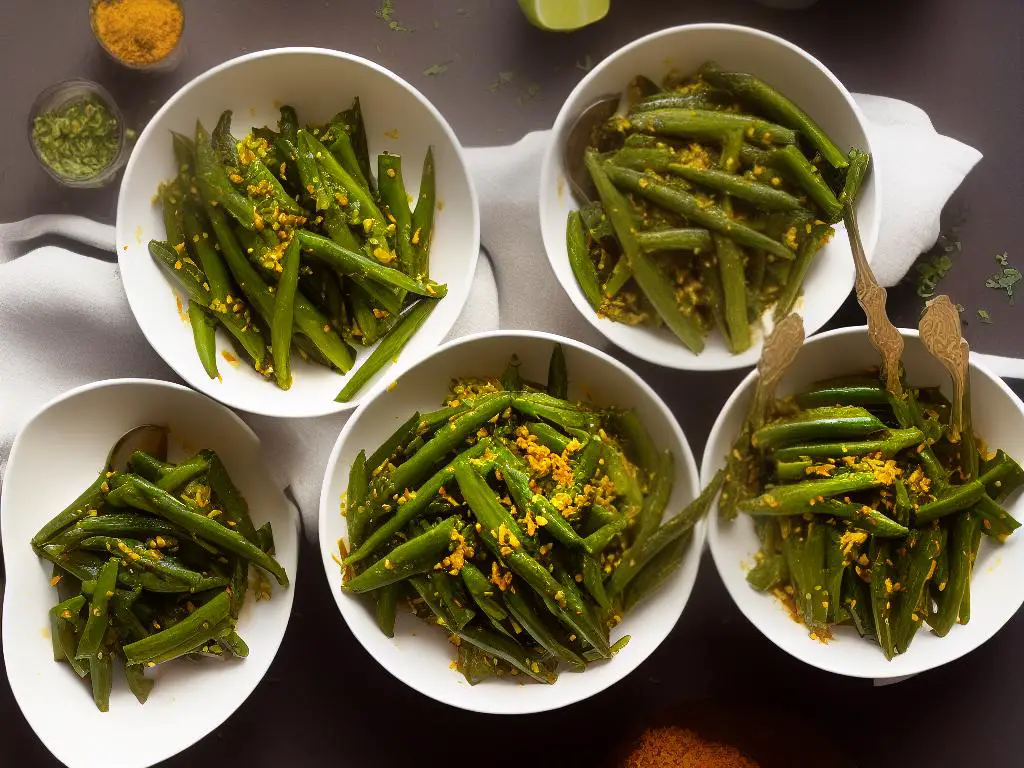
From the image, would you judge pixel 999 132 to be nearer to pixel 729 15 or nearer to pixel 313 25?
pixel 729 15

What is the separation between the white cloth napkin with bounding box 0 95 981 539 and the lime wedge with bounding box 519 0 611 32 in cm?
29

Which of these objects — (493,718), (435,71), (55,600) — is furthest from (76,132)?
(493,718)

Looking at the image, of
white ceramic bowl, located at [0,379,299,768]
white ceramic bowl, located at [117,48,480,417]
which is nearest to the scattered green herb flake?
white ceramic bowl, located at [117,48,480,417]

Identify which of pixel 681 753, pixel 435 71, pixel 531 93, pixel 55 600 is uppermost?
pixel 435 71

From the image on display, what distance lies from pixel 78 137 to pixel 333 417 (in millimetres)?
1007

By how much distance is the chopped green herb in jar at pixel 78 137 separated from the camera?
2350 mm

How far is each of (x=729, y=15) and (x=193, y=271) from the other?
1629mm

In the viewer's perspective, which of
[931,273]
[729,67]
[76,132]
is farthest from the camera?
[931,273]

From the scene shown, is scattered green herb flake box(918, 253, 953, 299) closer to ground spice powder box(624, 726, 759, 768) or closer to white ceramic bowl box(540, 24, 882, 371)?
white ceramic bowl box(540, 24, 882, 371)

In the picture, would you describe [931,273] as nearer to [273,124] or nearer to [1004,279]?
[1004,279]

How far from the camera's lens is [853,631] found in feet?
7.30

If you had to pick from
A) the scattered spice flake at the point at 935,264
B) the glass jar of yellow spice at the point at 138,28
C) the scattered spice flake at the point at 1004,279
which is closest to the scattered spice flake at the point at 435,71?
the glass jar of yellow spice at the point at 138,28

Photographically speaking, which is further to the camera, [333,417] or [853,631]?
[333,417]

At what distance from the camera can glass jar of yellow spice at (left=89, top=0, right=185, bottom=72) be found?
7.60 feet
